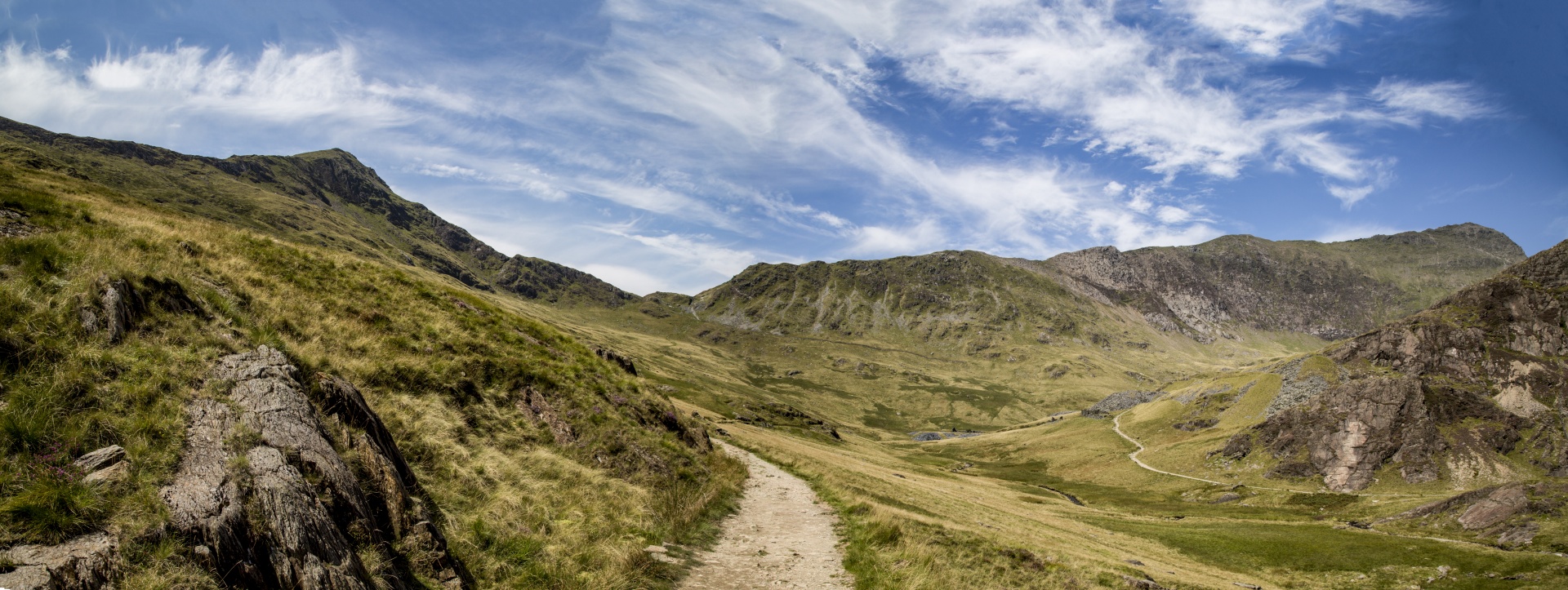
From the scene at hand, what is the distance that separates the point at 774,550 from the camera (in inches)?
795

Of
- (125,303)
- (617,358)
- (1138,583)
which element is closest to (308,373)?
(125,303)

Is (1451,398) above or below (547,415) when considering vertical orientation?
above

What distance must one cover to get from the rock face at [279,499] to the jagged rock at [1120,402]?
645ft

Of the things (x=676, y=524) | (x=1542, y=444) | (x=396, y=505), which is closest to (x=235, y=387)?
(x=396, y=505)

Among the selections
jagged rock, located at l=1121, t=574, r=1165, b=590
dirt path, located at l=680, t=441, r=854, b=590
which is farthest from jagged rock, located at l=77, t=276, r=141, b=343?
jagged rock, located at l=1121, t=574, r=1165, b=590

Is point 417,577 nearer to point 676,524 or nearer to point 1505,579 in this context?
point 676,524

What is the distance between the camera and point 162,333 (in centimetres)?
1219

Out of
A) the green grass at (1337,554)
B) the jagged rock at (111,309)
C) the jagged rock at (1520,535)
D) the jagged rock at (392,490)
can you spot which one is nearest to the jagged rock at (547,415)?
the jagged rock at (392,490)

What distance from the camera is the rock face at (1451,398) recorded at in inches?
3031

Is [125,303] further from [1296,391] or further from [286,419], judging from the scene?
[1296,391]

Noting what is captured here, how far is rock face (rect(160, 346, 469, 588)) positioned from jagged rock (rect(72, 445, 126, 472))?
73cm

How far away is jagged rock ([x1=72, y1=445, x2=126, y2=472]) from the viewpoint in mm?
8141

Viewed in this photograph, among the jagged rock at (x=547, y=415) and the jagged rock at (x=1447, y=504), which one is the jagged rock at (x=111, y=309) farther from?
the jagged rock at (x=1447, y=504)

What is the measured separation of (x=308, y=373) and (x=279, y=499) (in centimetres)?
656
